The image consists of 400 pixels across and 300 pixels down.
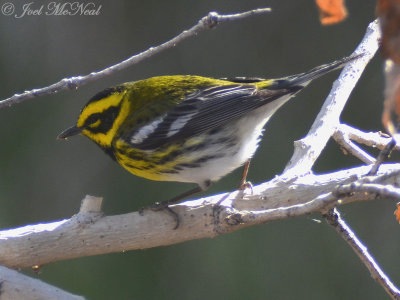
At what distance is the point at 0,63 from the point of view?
14.7ft

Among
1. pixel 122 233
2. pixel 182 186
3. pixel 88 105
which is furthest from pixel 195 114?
pixel 182 186

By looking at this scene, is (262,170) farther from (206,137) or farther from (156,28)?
(206,137)

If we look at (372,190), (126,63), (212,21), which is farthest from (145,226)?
(372,190)

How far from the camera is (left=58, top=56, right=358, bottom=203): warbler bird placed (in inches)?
101

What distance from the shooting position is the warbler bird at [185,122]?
2559mm

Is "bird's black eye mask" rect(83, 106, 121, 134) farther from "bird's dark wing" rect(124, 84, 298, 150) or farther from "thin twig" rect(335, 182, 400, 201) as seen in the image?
"thin twig" rect(335, 182, 400, 201)

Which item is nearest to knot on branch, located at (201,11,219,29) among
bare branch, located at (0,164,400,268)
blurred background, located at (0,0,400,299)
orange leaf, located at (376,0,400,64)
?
bare branch, located at (0,164,400,268)

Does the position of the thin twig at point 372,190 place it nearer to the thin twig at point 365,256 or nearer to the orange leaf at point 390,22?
the orange leaf at point 390,22

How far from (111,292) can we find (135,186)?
652 millimetres

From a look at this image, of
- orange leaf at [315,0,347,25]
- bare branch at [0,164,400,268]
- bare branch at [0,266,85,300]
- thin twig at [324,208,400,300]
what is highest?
bare branch at [0,164,400,268]

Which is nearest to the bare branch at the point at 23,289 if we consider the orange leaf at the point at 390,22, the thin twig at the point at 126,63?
the thin twig at the point at 126,63

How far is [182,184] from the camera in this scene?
4.13m

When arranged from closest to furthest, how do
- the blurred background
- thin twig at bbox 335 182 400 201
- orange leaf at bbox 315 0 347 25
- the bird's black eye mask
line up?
orange leaf at bbox 315 0 347 25, thin twig at bbox 335 182 400 201, the bird's black eye mask, the blurred background

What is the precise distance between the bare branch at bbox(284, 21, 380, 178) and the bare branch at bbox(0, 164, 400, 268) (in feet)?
0.54
